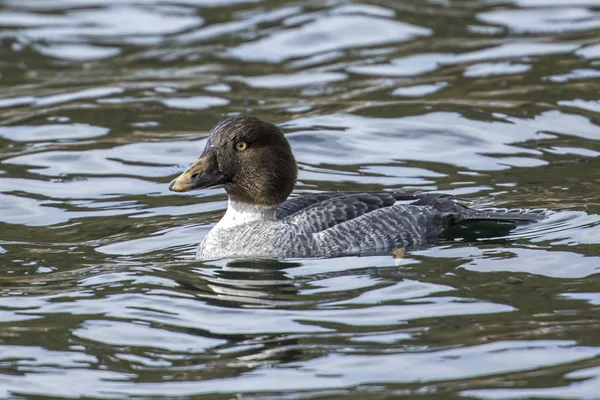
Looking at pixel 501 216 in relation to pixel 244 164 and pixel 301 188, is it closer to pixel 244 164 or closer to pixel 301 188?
pixel 244 164

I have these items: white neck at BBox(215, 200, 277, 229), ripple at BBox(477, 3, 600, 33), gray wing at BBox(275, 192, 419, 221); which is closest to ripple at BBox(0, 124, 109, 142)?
white neck at BBox(215, 200, 277, 229)

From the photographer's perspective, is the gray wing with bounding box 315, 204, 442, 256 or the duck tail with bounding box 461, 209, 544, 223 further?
the duck tail with bounding box 461, 209, 544, 223

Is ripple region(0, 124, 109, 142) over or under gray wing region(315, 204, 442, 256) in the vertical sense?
over

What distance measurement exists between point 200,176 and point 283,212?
76 cm

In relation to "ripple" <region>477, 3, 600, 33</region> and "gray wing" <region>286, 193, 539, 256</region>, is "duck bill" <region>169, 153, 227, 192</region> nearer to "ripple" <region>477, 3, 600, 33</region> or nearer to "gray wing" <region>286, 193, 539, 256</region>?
"gray wing" <region>286, 193, 539, 256</region>

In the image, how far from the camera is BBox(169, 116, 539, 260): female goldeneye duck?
905 centimetres

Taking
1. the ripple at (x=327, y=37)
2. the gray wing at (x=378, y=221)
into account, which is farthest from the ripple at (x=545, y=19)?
the gray wing at (x=378, y=221)

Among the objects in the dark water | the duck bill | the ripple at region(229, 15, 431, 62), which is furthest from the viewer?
the ripple at region(229, 15, 431, 62)

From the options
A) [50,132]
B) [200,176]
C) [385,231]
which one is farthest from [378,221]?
[50,132]

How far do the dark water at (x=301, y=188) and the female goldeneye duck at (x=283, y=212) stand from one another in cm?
23

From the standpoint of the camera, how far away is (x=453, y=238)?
9328 millimetres

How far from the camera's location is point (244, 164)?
923 cm

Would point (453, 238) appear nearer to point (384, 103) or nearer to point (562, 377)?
point (562, 377)

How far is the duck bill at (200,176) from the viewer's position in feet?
29.9
